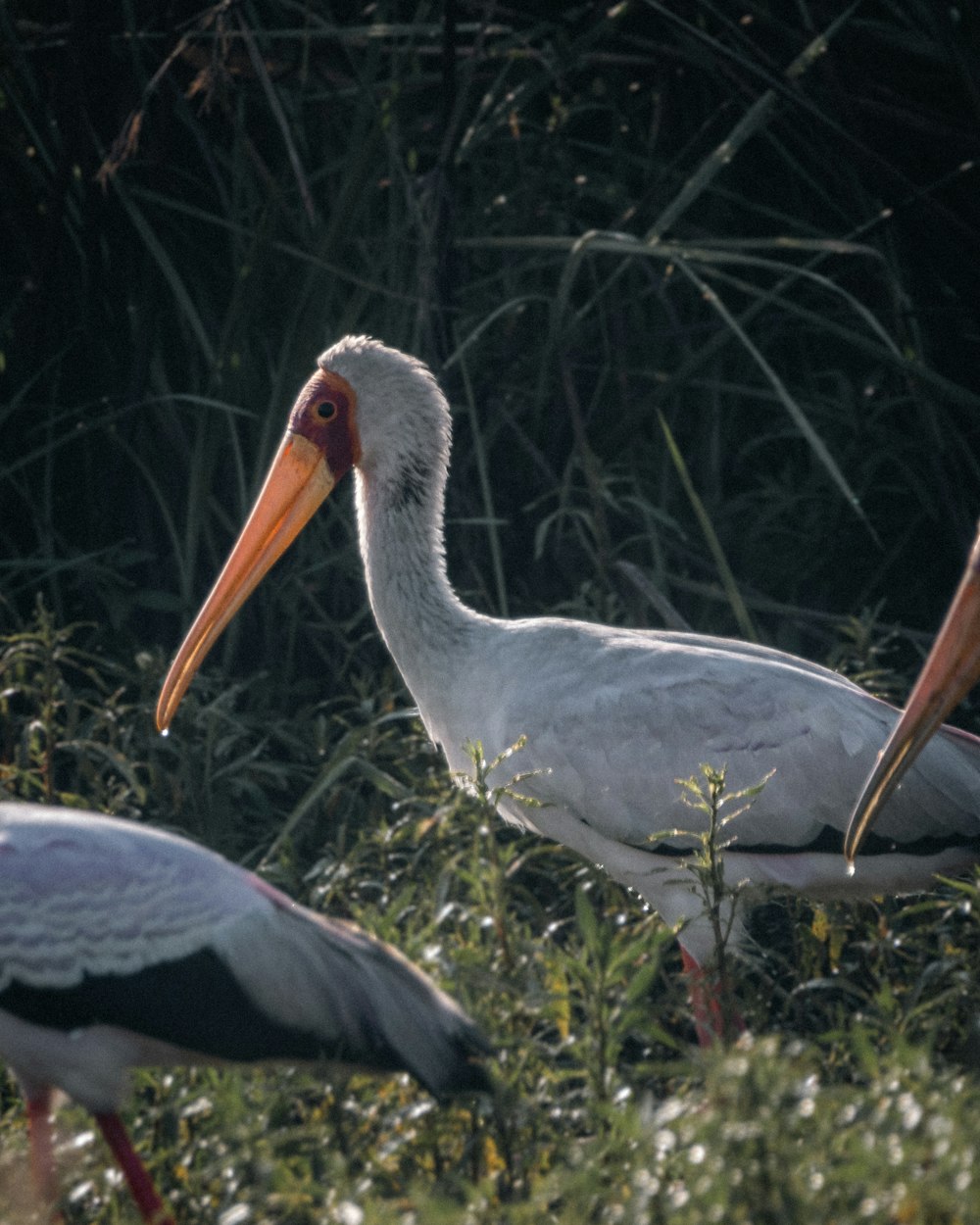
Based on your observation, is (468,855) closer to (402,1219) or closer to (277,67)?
(402,1219)

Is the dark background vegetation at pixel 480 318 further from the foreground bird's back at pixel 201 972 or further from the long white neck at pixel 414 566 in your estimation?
the foreground bird's back at pixel 201 972

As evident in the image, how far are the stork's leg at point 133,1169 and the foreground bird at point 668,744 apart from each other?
115 cm

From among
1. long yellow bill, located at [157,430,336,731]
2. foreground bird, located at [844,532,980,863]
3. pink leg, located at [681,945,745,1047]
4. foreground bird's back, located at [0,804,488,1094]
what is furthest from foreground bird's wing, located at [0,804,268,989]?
long yellow bill, located at [157,430,336,731]

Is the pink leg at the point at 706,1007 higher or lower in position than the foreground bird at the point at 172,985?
lower

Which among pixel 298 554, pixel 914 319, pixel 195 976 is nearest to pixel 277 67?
pixel 298 554

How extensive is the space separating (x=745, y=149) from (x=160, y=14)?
1908 mm

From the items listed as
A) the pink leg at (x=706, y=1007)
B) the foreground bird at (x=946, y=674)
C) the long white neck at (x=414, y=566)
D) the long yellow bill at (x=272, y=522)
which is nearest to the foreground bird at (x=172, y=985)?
the pink leg at (x=706, y=1007)

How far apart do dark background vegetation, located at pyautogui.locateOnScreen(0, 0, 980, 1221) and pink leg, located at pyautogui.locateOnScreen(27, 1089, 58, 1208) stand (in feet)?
4.82

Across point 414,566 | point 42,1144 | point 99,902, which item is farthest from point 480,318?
point 42,1144

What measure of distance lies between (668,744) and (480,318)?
6.54 ft

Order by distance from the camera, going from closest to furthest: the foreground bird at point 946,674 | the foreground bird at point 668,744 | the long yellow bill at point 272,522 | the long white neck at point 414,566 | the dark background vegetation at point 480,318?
the foreground bird at point 946,674, the foreground bird at point 668,744, the long white neck at point 414,566, the long yellow bill at point 272,522, the dark background vegetation at point 480,318

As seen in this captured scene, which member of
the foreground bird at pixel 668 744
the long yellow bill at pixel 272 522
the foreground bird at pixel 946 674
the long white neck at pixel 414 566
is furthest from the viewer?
the long yellow bill at pixel 272 522

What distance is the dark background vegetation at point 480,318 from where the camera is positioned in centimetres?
489

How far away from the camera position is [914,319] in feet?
17.4
